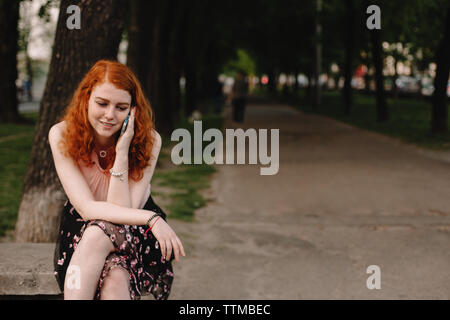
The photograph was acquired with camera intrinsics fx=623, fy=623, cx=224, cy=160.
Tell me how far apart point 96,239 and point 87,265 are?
14 cm

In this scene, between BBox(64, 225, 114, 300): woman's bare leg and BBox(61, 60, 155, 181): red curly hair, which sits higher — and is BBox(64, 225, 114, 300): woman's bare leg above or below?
below

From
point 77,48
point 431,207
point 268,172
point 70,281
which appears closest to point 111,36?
point 77,48

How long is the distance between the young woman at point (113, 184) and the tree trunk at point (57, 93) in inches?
91.3

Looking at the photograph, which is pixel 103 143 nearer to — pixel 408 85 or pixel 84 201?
pixel 84 201

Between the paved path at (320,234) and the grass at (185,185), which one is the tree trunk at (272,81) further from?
the paved path at (320,234)

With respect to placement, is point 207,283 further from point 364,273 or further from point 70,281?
point 70,281

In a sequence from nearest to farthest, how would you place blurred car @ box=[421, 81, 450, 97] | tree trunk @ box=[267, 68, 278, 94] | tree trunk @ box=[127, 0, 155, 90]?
tree trunk @ box=[127, 0, 155, 90], blurred car @ box=[421, 81, 450, 97], tree trunk @ box=[267, 68, 278, 94]

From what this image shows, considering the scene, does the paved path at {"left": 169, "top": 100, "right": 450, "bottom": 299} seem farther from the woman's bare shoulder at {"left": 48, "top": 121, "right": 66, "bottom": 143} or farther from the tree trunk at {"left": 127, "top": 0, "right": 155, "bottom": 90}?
the tree trunk at {"left": 127, "top": 0, "right": 155, "bottom": 90}

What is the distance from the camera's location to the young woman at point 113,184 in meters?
2.96

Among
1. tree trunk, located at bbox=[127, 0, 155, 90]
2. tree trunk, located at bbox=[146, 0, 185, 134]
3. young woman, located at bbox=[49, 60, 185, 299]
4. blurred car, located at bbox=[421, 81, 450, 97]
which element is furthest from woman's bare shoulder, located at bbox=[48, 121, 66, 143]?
blurred car, located at bbox=[421, 81, 450, 97]

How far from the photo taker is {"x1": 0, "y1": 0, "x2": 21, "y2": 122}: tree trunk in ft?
69.1

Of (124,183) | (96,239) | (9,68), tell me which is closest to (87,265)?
(96,239)

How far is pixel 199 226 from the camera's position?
22.7 ft

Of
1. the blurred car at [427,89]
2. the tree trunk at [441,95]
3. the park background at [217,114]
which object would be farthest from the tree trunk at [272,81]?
the tree trunk at [441,95]
